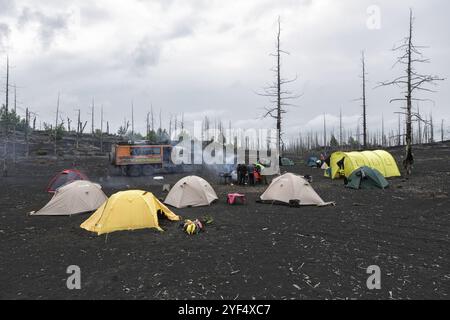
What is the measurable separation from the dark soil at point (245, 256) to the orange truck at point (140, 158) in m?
15.9

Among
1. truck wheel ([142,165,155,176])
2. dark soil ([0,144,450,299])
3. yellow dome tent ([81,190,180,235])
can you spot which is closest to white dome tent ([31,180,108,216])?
dark soil ([0,144,450,299])

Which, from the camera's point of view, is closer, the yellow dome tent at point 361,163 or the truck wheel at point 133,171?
the yellow dome tent at point 361,163

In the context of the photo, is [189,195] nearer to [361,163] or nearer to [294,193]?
[294,193]

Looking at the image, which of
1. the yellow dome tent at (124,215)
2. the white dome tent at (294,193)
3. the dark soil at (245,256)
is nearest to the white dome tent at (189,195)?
the dark soil at (245,256)

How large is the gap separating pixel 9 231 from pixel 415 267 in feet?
36.2

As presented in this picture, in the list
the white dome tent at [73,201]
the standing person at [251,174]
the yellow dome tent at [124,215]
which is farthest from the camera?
the standing person at [251,174]

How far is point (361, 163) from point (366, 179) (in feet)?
9.05

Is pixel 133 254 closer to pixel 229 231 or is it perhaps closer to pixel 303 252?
pixel 229 231

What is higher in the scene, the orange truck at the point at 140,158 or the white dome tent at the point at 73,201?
the orange truck at the point at 140,158

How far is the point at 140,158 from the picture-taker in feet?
90.3

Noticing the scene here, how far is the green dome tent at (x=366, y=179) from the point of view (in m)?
16.1

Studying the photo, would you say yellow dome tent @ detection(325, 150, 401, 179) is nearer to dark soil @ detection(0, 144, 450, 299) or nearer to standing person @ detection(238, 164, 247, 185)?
standing person @ detection(238, 164, 247, 185)

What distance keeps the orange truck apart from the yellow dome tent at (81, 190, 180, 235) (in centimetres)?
1863
